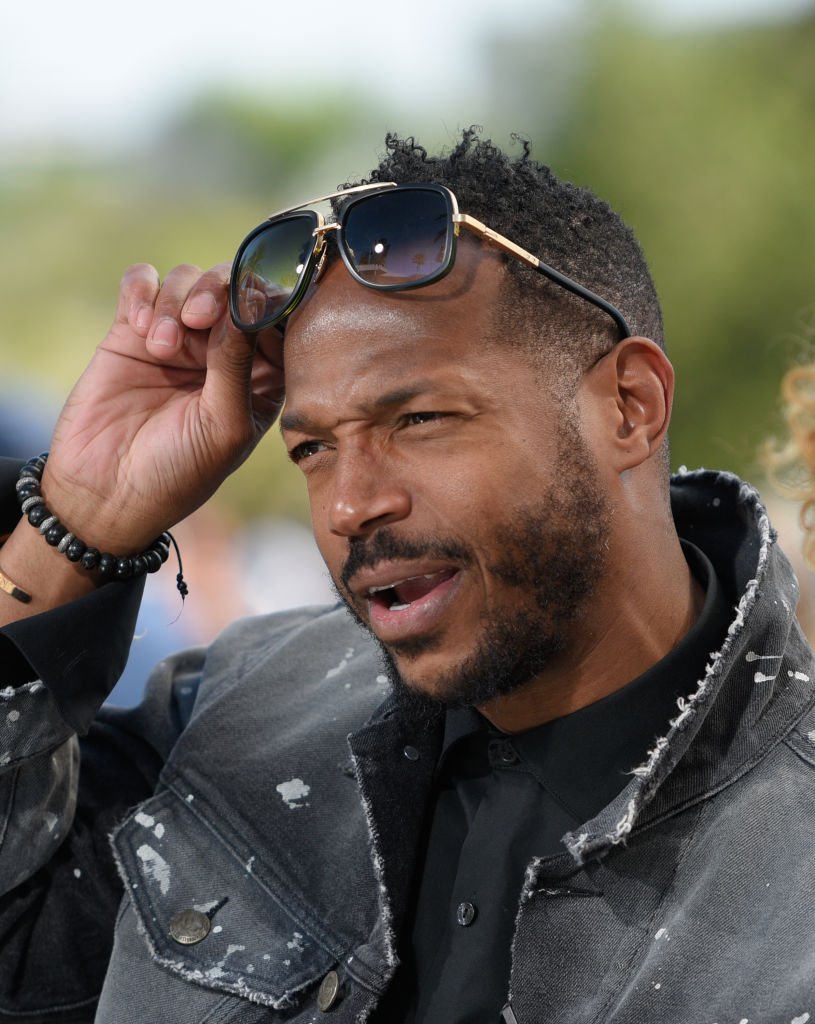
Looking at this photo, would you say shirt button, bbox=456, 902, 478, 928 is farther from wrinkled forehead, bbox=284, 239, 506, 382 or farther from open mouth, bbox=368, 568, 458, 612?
wrinkled forehead, bbox=284, 239, 506, 382

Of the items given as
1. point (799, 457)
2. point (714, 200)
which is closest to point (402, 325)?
point (799, 457)

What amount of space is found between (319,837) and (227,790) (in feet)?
0.62

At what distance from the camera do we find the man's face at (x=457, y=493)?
1931 mm

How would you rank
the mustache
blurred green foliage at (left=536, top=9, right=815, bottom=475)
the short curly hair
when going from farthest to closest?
blurred green foliage at (left=536, top=9, right=815, bottom=475), the short curly hair, the mustache

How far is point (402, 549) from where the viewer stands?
1.93m

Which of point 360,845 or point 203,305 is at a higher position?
point 203,305

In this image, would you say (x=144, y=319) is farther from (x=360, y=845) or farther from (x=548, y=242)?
(x=360, y=845)

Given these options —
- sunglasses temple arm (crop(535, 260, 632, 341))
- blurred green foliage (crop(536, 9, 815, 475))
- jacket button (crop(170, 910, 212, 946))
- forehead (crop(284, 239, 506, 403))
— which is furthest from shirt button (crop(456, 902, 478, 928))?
blurred green foliage (crop(536, 9, 815, 475))

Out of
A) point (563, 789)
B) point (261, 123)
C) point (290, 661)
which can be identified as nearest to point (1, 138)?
point (261, 123)

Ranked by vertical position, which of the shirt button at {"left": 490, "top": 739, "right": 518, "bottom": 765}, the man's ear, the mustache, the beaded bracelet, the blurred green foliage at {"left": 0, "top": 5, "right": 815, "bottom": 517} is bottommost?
the blurred green foliage at {"left": 0, "top": 5, "right": 815, "bottom": 517}

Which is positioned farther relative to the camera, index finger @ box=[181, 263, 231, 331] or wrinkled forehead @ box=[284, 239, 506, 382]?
index finger @ box=[181, 263, 231, 331]

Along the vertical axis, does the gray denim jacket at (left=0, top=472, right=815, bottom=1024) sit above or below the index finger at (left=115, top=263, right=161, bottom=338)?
below

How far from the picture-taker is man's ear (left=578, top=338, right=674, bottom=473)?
2047 millimetres

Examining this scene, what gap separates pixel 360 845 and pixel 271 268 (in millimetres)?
944
